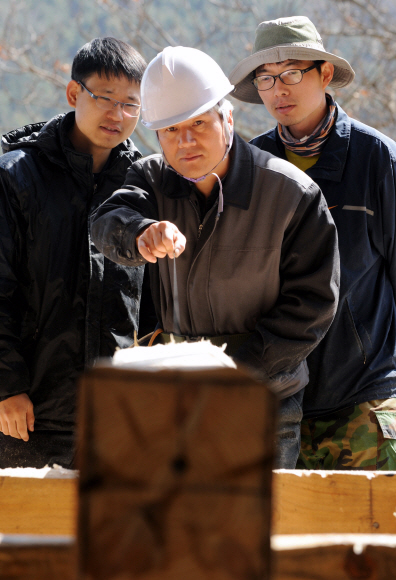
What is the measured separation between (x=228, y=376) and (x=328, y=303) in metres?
1.27

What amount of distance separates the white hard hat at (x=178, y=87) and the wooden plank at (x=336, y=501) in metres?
1.06

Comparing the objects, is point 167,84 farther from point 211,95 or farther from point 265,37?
point 265,37

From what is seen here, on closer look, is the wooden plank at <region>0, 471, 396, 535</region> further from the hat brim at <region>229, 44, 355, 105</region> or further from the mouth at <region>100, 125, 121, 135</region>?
the hat brim at <region>229, 44, 355, 105</region>

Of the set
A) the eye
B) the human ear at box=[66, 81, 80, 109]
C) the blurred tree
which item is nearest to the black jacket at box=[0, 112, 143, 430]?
the human ear at box=[66, 81, 80, 109]

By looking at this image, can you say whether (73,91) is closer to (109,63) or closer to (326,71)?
(109,63)

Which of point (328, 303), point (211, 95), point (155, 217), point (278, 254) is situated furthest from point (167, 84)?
point (328, 303)

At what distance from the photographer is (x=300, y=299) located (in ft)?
5.82

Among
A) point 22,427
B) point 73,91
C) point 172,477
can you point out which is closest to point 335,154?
point 73,91

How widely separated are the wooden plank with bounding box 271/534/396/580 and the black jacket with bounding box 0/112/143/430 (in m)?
1.65

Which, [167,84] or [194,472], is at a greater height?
[167,84]

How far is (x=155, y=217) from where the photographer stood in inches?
75.2

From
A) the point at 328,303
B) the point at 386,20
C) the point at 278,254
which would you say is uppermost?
the point at 386,20

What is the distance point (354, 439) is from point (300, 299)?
730 millimetres

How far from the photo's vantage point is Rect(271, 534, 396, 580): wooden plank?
686 millimetres
